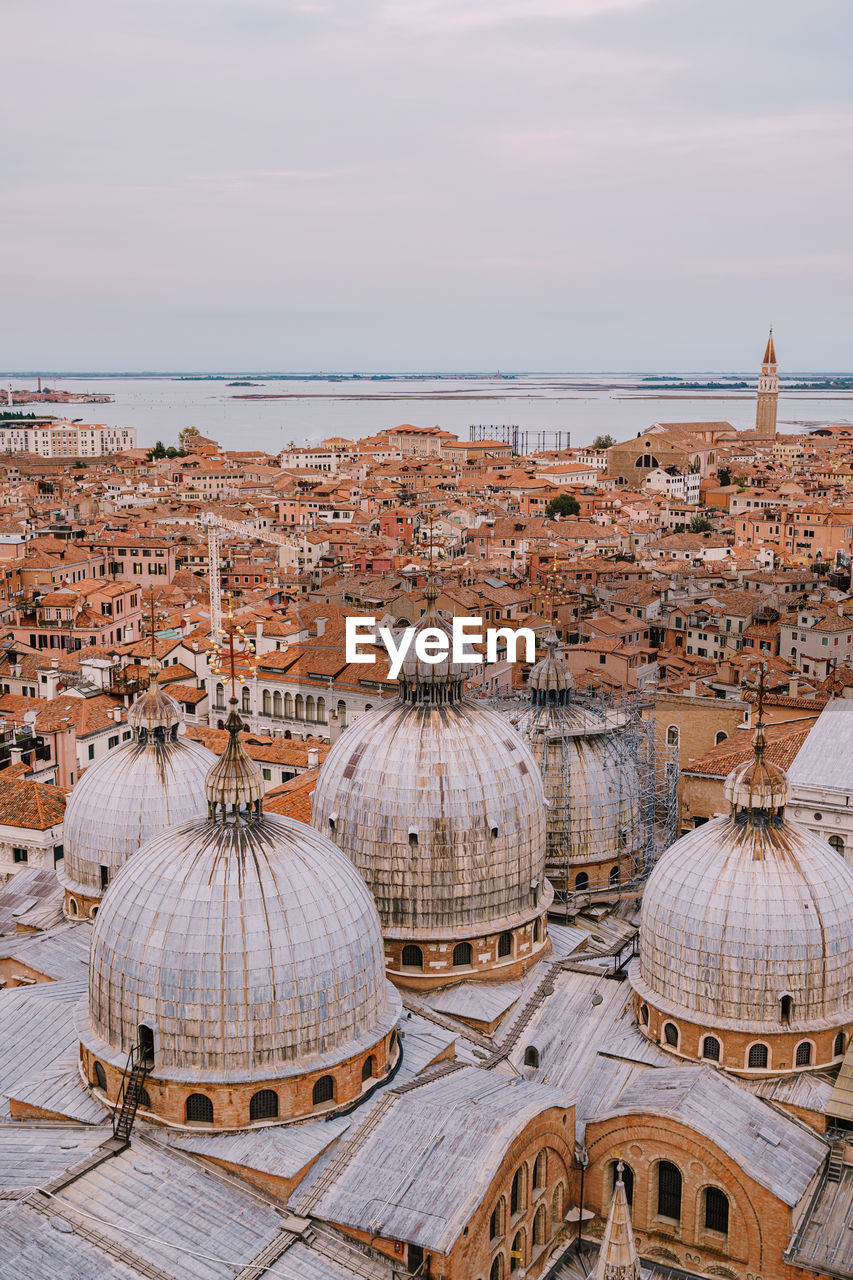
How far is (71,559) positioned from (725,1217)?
56770 mm

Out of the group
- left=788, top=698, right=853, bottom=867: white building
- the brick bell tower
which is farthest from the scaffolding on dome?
the brick bell tower

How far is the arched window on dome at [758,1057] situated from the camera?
17031 millimetres

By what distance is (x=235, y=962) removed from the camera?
47.9 ft

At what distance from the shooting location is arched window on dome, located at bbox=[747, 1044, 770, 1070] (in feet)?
55.9

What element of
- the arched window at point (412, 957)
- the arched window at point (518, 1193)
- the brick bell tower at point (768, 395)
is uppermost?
the brick bell tower at point (768, 395)

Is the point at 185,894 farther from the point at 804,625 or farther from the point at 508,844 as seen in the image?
the point at 804,625

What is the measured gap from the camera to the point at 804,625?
49.1m

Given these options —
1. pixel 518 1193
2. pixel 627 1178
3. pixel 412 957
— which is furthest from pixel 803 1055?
pixel 412 957

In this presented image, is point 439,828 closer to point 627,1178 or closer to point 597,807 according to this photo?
point 597,807

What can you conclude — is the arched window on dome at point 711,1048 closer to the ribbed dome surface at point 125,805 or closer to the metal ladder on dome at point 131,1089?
the metal ladder on dome at point 131,1089

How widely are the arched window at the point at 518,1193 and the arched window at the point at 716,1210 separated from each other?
222 centimetres

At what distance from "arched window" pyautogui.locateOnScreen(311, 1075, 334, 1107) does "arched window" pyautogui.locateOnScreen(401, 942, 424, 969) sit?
387 centimetres

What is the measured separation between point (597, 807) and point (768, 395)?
15733cm

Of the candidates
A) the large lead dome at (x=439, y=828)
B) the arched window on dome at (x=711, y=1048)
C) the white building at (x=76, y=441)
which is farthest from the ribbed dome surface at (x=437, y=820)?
the white building at (x=76, y=441)
